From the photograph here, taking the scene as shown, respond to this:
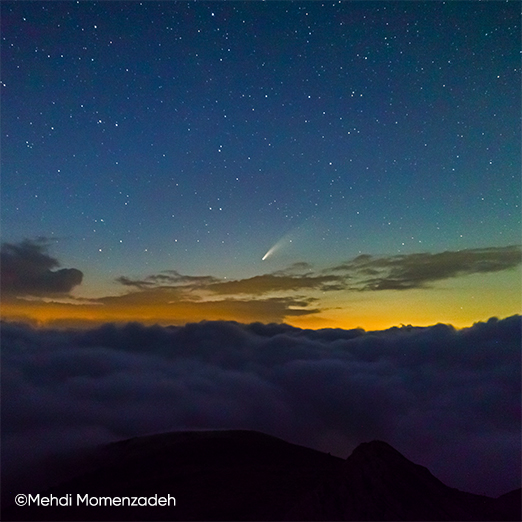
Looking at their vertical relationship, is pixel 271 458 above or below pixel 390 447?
below

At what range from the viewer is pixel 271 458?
5234 cm

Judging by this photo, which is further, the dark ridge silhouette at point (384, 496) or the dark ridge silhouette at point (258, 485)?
the dark ridge silhouette at point (258, 485)

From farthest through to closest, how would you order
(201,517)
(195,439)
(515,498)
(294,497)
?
(195,439) < (515,498) < (294,497) < (201,517)

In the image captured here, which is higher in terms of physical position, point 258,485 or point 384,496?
point 384,496

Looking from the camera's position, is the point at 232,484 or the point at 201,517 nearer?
the point at 201,517

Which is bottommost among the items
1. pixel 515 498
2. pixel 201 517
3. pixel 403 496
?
pixel 515 498

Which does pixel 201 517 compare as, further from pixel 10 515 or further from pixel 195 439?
pixel 195 439

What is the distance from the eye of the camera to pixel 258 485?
40562 mm

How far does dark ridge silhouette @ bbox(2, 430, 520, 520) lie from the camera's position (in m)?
28.7

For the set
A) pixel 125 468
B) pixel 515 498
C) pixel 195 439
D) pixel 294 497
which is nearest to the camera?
pixel 294 497

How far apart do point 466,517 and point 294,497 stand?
12.7 meters

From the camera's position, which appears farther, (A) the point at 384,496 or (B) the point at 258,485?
(B) the point at 258,485

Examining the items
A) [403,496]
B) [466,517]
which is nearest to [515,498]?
[466,517]

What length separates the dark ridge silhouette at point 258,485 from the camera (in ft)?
94.0
